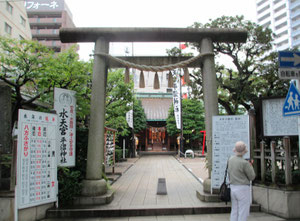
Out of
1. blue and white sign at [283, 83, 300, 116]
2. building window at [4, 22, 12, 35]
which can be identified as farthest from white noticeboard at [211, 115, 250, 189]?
building window at [4, 22, 12, 35]

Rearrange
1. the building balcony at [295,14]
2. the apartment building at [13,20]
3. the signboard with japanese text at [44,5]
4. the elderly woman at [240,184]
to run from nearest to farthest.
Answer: the elderly woman at [240,184] < the apartment building at [13,20] < the signboard with japanese text at [44,5] < the building balcony at [295,14]

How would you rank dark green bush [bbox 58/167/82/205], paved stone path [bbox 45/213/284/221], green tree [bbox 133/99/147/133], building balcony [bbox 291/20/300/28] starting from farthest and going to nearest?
building balcony [bbox 291/20/300/28], green tree [bbox 133/99/147/133], dark green bush [bbox 58/167/82/205], paved stone path [bbox 45/213/284/221]

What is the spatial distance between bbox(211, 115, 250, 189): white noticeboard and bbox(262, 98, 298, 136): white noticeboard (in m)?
0.65

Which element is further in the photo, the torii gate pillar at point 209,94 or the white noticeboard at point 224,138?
the torii gate pillar at point 209,94

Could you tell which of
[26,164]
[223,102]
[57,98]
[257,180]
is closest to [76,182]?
[26,164]

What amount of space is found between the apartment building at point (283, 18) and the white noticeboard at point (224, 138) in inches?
2117

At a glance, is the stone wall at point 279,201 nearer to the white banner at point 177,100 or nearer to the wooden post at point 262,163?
the wooden post at point 262,163

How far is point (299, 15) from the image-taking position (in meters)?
55.2

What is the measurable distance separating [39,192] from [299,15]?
67345 mm

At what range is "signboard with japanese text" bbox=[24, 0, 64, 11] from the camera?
42.8 metres

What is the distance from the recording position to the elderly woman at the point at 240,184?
400 cm

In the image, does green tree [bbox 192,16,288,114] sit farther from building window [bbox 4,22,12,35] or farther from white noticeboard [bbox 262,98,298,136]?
building window [bbox 4,22,12,35]

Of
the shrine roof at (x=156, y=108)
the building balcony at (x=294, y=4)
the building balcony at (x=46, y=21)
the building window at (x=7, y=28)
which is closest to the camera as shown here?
the building window at (x=7, y=28)

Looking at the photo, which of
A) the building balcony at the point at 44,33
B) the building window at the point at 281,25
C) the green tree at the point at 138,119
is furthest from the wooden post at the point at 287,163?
the building window at the point at 281,25
